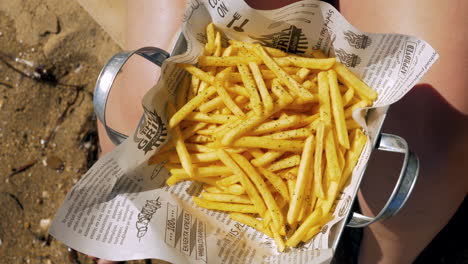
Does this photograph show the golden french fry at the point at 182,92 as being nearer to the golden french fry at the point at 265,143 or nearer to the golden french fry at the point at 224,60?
the golden french fry at the point at 224,60

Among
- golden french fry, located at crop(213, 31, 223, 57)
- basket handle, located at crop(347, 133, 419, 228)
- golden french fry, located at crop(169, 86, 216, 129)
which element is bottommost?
basket handle, located at crop(347, 133, 419, 228)

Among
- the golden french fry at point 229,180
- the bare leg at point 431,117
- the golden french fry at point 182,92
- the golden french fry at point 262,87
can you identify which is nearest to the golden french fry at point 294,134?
the golden french fry at point 262,87

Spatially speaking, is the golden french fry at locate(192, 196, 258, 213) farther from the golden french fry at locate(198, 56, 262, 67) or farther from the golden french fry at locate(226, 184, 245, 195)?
the golden french fry at locate(198, 56, 262, 67)

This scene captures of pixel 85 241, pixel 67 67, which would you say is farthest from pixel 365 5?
pixel 67 67

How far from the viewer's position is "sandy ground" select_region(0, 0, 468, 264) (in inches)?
105

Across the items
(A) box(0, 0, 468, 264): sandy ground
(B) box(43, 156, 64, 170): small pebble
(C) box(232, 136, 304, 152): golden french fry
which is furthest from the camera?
(B) box(43, 156, 64, 170): small pebble

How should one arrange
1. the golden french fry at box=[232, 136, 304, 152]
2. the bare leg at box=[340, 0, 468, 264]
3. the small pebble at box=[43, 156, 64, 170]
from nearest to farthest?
the golden french fry at box=[232, 136, 304, 152] → the bare leg at box=[340, 0, 468, 264] → the small pebble at box=[43, 156, 64, 170]

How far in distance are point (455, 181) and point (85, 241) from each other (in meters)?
1.60

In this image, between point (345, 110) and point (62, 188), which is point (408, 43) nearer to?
point (345, 110)

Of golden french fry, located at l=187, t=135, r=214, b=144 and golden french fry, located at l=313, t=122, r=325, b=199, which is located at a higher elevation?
golden french fry, located at l=187, t=135, r=214, b=144

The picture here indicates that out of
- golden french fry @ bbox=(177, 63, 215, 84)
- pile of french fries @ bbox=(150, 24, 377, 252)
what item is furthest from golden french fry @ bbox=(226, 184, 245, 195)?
golden french fry @ bbox=(177, 63, 215, 84)

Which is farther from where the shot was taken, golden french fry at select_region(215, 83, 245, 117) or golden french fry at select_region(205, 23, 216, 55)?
golden french fry at select_region(205, 23, 216, 55)

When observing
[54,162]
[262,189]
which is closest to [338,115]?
[262,189]

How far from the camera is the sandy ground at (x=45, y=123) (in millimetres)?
2658
